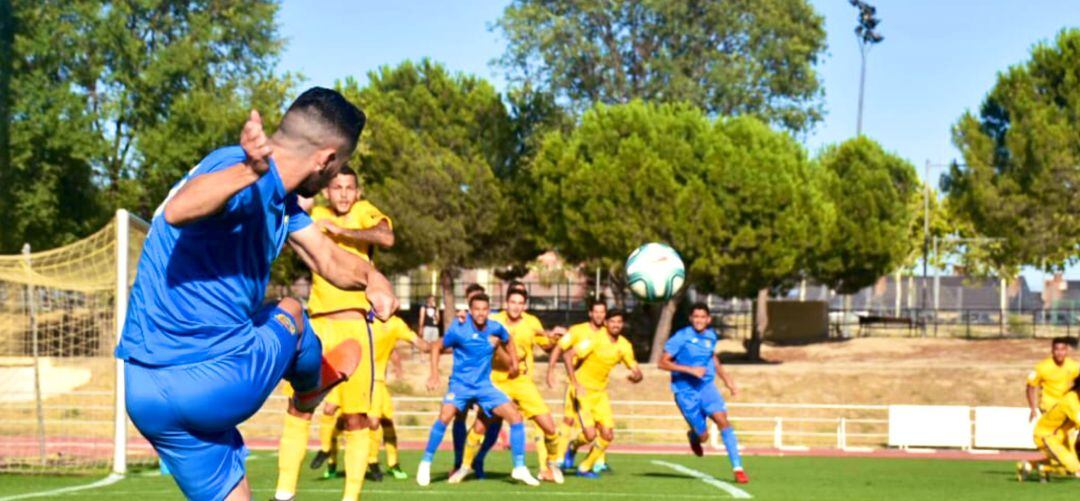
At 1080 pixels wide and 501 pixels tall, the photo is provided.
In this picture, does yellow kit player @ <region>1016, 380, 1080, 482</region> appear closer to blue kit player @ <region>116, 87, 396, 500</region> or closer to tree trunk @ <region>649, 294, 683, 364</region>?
blue kit player @ <region>116, 87, 396, 500</region>

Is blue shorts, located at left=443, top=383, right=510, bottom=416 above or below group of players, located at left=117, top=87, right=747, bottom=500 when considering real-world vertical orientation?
below

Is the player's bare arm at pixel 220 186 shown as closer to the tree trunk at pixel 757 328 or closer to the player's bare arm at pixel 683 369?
the player's bare arm at pixel 683 369

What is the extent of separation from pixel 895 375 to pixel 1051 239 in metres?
14.5

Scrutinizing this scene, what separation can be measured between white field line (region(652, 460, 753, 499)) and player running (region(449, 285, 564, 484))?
1.59 m

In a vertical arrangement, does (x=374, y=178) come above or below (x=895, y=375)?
above

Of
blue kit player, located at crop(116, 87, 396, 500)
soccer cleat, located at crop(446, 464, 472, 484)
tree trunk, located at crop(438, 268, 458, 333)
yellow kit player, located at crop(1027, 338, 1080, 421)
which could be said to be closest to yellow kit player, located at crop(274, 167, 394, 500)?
soccer cleat, located at crop(446, 464, 472, 484)

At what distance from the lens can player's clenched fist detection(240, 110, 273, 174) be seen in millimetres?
4902

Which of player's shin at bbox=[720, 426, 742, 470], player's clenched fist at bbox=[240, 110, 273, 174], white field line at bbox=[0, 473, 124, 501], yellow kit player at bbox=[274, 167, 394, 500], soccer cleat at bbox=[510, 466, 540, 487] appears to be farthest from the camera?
player's shin at bbox=[720, 426, 742, 470]

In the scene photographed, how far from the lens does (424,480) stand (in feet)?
A: 47.4

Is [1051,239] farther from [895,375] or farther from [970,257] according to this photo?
[970,257]

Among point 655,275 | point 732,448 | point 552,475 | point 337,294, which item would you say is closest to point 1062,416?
point 732,448

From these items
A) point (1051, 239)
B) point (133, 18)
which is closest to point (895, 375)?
point (1051, 239)

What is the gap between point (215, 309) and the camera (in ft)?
17.6

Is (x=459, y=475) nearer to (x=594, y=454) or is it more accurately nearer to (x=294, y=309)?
(x=594, y=454)
